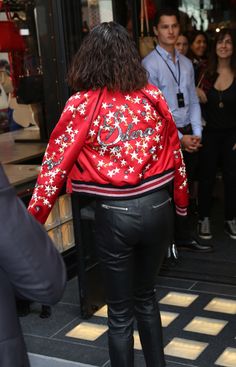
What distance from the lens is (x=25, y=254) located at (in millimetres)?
1437

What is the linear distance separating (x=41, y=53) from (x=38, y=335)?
191 cm

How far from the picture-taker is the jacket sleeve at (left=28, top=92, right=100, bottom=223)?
250 cm

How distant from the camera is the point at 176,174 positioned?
2.82 meters

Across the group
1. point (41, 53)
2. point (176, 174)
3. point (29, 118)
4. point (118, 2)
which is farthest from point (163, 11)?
point (176, 174)

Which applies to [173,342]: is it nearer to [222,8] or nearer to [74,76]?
[74,76]

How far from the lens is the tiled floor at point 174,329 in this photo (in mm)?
3260

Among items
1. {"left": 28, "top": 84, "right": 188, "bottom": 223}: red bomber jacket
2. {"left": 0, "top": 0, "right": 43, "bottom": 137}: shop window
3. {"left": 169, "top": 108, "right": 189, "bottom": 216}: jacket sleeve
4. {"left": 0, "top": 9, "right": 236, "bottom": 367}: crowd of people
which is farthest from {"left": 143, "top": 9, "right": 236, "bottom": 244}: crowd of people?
{"left": 28, "top": 84, "right": 188, "bottom": 223}: red bomber jacket

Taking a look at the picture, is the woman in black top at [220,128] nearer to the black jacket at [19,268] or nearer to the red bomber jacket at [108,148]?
the red bomber jacket at [108,148]

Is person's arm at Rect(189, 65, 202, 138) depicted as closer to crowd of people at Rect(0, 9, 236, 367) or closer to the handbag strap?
the handbag strap

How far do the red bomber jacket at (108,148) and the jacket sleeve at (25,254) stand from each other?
3.27 ft

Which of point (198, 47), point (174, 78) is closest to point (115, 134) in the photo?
point (174, 78)

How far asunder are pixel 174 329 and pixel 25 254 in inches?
91.0

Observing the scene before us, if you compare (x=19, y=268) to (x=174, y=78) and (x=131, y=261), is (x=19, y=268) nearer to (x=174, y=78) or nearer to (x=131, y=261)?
(x=131, y=261)

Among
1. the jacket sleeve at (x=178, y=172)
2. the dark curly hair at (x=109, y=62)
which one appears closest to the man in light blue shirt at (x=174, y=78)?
the jacket sleeve at (x=178, y=172)
